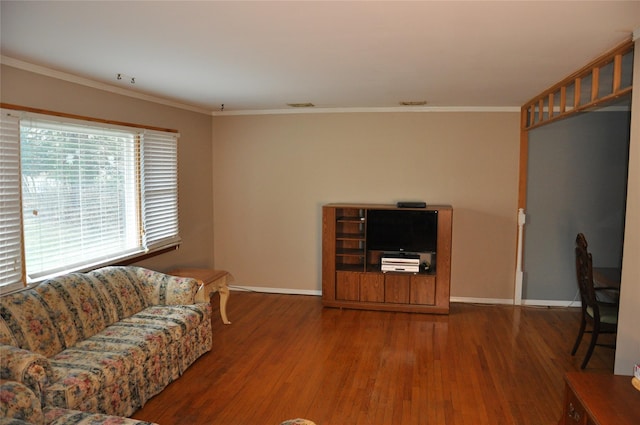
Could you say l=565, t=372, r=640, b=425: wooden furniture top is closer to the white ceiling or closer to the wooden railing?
the wooden railing

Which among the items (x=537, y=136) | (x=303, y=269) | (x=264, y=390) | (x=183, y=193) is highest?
(x=537, y=136)

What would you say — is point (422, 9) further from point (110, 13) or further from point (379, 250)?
point (379, 250)

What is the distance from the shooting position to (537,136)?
555 cm

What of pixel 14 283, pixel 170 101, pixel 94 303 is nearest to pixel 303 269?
pixel 170 101

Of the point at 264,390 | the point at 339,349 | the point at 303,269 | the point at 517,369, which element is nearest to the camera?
the point at 264,390

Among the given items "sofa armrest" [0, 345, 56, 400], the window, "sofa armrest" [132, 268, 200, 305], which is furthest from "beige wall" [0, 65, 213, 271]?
"sofa armrest" [0, 345, 56, 400]

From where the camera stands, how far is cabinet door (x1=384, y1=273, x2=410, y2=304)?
5.42 metres

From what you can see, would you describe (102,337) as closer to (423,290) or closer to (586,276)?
(423,290)

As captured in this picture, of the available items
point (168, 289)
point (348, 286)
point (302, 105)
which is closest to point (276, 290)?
point (348, 286)

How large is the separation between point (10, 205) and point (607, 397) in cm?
388

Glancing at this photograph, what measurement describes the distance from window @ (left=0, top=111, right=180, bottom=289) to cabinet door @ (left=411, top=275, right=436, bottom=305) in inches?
112

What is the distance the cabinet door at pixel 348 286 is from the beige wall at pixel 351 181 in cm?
66

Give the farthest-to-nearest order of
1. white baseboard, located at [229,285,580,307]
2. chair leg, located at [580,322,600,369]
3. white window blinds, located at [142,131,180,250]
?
white baseboard, located at [229,285,580,307] → white window blinds, located at [142,131,180,250] → chair leg, located at [580,322,600,369]

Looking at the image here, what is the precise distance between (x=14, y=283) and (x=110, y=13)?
2128mm
